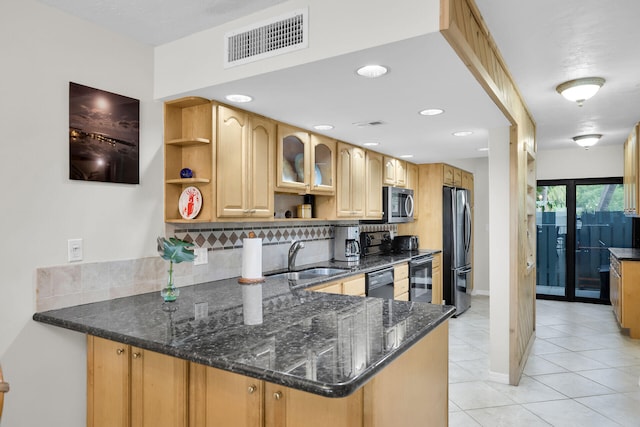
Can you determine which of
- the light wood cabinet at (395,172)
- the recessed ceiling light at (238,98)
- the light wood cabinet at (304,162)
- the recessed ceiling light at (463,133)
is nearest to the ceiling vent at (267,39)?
the recessed ceiling light at (238,98)

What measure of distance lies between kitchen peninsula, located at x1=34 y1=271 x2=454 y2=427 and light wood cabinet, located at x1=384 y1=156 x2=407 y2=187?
9.38ft

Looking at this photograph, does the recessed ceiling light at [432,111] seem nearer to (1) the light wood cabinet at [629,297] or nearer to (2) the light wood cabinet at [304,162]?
(2) the light wood cabinet at [304,162]

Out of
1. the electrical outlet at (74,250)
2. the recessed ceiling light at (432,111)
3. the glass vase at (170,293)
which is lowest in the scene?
the glass vase at (170,293)

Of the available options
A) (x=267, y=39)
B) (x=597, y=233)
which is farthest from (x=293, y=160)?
(x=597, y=233)

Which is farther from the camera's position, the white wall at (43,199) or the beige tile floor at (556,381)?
the beige tile floor at (556,381)

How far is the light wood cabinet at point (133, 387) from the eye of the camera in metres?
1.71

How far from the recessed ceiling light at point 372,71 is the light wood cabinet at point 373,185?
2.37m

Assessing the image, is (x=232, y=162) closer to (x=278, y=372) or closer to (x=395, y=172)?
(x=278, y=372)

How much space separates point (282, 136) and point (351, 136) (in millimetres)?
832

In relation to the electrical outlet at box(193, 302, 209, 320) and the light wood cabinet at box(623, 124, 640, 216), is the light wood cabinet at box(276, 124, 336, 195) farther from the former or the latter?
the light wood cabinet at box(623, 124, 640, 216)

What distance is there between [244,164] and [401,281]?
241 cm

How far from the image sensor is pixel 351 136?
3783mm

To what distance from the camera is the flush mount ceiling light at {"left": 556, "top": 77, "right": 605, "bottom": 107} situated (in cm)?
296

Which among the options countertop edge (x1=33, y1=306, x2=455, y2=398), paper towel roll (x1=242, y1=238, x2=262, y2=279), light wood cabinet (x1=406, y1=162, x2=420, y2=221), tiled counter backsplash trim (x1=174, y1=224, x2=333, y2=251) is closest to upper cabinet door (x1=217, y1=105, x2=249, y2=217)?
paper towel roll (x1=242, y1=238, x2=262, y2=279)
